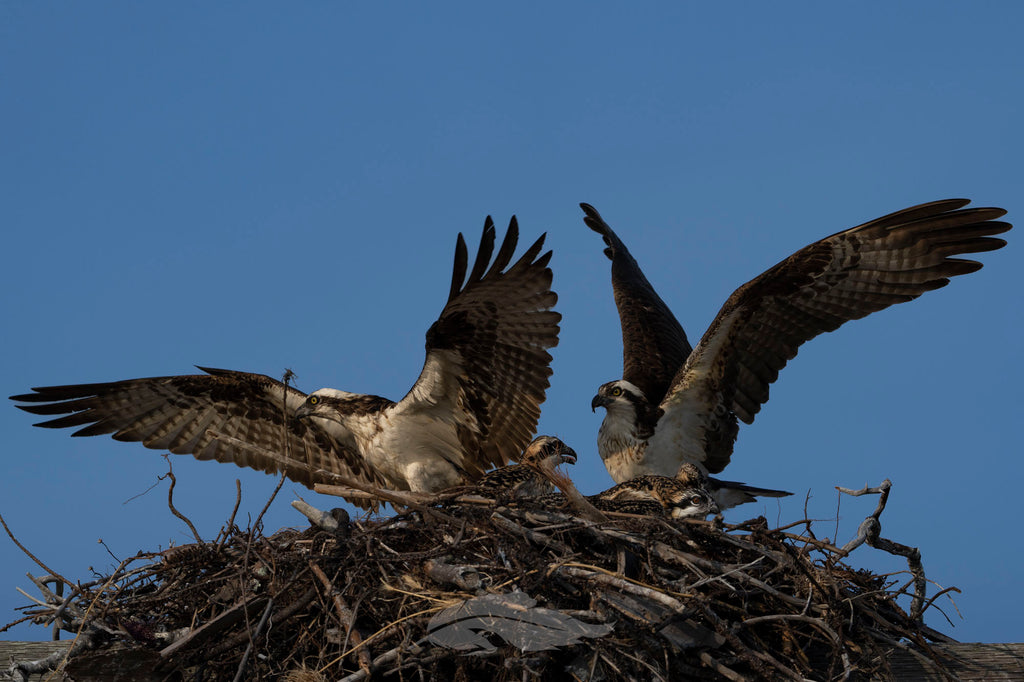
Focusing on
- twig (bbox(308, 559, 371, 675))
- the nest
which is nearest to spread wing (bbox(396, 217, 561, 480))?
the nest

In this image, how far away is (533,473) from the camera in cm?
602

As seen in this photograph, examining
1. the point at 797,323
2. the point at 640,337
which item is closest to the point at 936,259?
the point at 797,323

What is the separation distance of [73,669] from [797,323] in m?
6.00

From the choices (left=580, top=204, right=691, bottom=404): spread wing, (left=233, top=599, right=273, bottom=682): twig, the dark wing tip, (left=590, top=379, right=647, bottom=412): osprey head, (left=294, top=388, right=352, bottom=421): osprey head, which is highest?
(left=580, top=204, right=691, bottom=404): spread wing

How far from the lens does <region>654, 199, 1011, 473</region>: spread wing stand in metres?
7.20

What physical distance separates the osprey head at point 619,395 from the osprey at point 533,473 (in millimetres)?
1371

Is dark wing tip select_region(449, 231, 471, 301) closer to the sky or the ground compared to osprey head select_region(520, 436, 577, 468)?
closer to the sky

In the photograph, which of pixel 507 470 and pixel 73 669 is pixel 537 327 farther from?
pixel 73 669

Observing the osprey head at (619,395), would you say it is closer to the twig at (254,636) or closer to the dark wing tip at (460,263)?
the dark wing tip at (460,263)

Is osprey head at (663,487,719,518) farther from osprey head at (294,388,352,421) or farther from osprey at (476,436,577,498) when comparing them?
osprey head at (294,388,352,421)

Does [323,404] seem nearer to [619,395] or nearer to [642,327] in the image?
[619,395]

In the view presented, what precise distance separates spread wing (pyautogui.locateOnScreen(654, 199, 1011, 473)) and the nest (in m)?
3.20

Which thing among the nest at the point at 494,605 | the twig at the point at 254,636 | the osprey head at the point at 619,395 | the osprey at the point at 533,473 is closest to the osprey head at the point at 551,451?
the osprey at the point at 533,473

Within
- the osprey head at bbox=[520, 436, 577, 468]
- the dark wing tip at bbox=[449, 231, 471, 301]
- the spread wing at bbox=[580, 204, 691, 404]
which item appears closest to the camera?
the osprey head at bbox=[520, 436, 577, 468]
